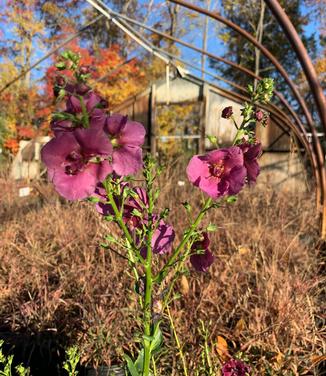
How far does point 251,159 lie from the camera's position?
2.41 ft

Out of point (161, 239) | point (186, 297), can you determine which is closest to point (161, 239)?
point (161, 239)

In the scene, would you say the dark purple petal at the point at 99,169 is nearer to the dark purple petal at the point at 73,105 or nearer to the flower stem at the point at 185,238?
the dark purple petal at the point at 73,105

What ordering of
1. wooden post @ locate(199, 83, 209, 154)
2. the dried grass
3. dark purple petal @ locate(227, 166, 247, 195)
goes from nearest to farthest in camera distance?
dark purple petal @ locate(227, 166, 247, 195), the dried grass, wooden post @ locate(199, 83, 209, 154)

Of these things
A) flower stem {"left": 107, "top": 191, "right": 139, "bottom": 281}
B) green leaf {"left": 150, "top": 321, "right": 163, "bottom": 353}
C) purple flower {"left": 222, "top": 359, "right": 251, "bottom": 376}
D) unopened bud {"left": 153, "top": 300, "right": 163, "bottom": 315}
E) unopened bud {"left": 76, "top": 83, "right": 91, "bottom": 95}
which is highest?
unopened bud {"left": 76, "top": 83, "right": 91, "bottom": 95}

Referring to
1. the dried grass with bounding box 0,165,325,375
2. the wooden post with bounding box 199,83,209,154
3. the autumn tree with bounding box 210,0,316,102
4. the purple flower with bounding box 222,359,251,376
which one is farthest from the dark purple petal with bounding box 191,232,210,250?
the autumn tree with bounding box 210,0,316,102

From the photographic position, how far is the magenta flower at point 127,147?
2.12ft

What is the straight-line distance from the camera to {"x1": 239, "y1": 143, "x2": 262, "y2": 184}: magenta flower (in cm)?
72

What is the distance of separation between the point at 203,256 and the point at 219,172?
0.79 feet

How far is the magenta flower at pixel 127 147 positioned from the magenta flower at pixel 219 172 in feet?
0.39

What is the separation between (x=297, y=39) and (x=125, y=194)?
56.1 inches

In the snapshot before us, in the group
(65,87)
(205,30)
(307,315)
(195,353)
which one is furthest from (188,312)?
(205,30)

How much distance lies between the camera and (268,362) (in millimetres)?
1521

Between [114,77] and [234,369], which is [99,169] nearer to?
[234,369]

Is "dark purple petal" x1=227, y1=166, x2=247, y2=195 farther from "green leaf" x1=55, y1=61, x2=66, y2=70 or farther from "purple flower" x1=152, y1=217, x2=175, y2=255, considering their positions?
"green leaf" x1=55, y1=61, x2=66, y2=70
